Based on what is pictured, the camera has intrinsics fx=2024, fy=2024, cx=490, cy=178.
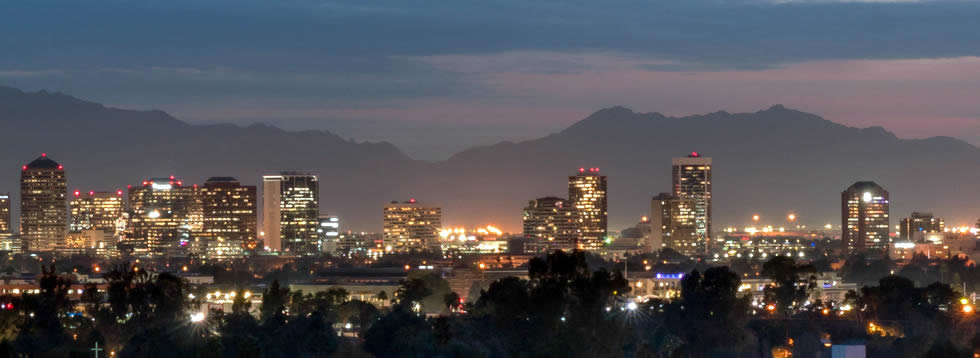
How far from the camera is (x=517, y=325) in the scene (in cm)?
9506

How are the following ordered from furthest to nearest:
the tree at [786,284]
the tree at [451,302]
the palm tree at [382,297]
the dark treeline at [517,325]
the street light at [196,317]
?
the palm tree at [382,297]
the tree at [451,302]
the tree at [786,284]
the street light at [196,317]
the dark treeline at [517,325]

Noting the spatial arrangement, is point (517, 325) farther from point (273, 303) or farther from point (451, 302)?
point (451, 302)

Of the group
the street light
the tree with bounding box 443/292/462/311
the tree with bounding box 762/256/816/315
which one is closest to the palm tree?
the tree with bounding box 443/292/462/311

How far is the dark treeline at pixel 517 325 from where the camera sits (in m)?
90.1

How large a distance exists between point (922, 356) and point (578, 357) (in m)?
16.7

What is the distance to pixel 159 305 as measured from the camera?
98438 mm

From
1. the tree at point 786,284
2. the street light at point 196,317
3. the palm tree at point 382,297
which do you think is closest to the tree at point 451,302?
the palm tree at point 382,297

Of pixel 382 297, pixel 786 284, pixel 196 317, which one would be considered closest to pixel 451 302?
pixel 382 297

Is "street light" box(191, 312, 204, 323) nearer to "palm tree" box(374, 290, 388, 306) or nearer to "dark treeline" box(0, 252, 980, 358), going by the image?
"dark treeline" box(0, 252, 980, 358)

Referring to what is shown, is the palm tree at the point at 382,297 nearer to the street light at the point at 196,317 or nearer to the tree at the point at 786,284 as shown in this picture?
the tree at the point at 786,284

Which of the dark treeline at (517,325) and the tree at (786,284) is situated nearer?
the dark treeline at (517,325)

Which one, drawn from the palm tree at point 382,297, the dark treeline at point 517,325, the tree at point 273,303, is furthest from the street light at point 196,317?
the palm tree at point 382,297

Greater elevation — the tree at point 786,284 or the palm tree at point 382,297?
the tree at point 786,284

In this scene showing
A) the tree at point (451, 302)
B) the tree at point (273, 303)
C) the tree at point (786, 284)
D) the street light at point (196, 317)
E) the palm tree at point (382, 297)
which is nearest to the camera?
the street light at point (196, 317)
